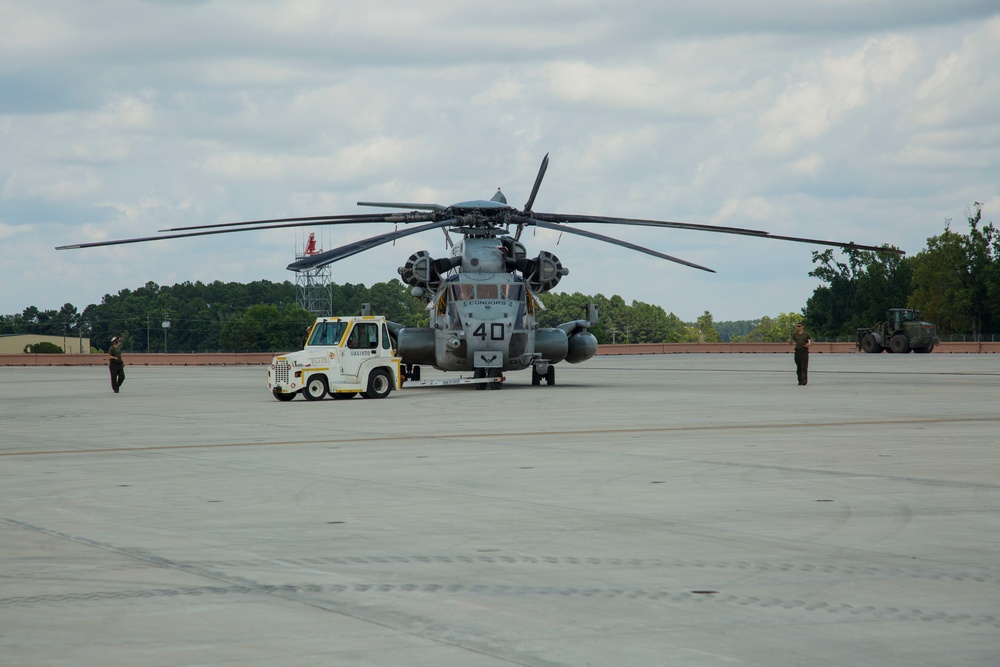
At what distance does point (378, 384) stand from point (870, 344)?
51931mm

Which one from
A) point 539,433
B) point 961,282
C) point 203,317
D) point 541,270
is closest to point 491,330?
point 541,270

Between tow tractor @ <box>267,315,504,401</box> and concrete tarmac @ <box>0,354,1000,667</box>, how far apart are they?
33.6ft

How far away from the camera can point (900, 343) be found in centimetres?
7169

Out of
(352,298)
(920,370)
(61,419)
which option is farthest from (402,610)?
(352,298)

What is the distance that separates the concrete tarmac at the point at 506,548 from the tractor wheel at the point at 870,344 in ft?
192

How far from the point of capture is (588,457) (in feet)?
46.0

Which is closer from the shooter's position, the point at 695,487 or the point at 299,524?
the point at 299,524

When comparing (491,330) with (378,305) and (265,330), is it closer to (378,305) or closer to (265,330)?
(265,330)

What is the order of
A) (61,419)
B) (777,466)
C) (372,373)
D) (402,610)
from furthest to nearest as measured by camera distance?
(372,373) → (61,419) → (777,466) → (402,610)

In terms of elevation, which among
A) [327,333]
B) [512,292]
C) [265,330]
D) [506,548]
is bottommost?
[506,548]

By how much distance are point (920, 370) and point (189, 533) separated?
39.8 metres

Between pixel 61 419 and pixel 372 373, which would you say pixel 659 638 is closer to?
pixel 61 419

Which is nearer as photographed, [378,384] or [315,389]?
[315,389]

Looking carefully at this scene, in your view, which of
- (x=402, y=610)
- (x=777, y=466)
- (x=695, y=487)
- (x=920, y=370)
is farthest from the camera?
(x=920, y=370)
